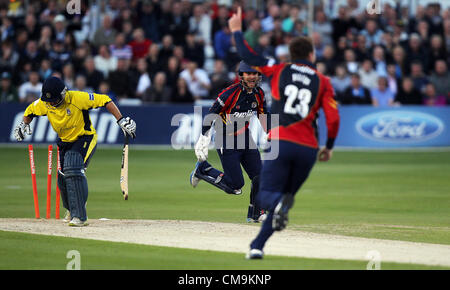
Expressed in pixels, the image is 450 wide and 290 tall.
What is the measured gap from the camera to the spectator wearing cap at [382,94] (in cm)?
2536

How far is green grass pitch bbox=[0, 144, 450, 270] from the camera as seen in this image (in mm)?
9305

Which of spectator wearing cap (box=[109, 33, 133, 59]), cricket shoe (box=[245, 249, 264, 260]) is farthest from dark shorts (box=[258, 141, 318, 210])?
spectator wearing cap (box=[109, 33, 133, 59])

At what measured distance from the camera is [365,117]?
2498 centimetres

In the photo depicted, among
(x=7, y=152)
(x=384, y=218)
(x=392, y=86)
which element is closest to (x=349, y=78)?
(x=392, y=86)

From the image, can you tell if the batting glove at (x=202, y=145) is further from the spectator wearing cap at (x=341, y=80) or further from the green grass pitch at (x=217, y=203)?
the spectator wearing cap at (x=341, y=80)

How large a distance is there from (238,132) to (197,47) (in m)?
14.6

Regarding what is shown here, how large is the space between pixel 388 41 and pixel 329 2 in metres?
3.19

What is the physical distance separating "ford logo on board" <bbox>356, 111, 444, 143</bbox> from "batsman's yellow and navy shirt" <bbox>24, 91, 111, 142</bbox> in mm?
14245

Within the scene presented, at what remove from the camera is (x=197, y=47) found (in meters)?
26.7

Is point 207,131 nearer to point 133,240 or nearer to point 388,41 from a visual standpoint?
point 133,240

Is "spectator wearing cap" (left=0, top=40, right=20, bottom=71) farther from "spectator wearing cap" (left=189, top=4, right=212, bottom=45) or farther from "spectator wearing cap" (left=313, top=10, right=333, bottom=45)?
"spectator wearing cap" (left=313, top=10, right=333, bottom=45)

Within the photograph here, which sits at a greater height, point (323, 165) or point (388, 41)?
point (388, 41)

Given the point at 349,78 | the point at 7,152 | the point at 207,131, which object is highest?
the point at 207,131

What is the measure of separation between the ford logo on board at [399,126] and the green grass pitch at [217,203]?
0.69 m
